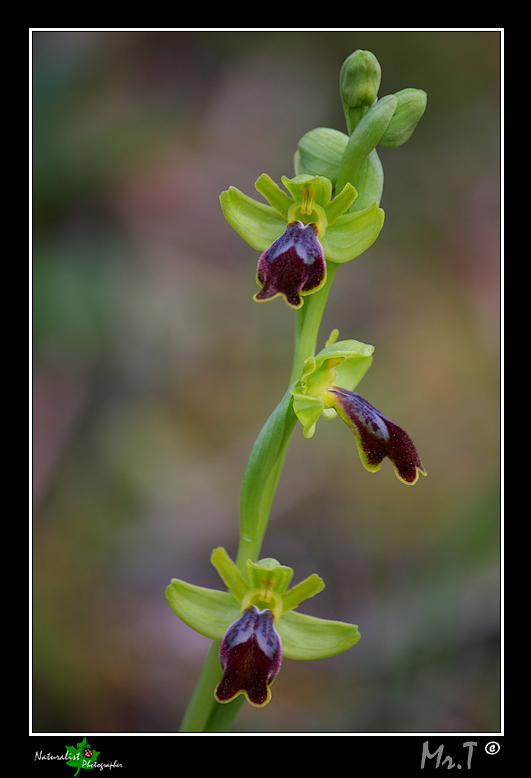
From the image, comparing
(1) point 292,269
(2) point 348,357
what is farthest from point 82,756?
(1) point 292,269

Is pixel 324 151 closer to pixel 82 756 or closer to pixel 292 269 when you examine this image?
pixel 292 269

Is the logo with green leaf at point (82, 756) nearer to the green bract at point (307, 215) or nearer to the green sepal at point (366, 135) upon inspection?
the green bract at point (307, 215)

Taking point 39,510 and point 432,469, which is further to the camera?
point 432,469

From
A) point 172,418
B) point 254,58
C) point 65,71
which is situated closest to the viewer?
point 65,71

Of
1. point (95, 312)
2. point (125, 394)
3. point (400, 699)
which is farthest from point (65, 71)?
point (400, 699)

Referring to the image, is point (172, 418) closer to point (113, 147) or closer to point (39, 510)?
point (39, 510)

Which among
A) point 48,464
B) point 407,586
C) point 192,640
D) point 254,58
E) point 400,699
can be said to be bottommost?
point 400,699

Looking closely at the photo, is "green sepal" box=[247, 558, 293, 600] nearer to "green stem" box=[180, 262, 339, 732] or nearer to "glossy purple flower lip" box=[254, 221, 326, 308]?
"green stem" box=[180, 262, 339, 732]
